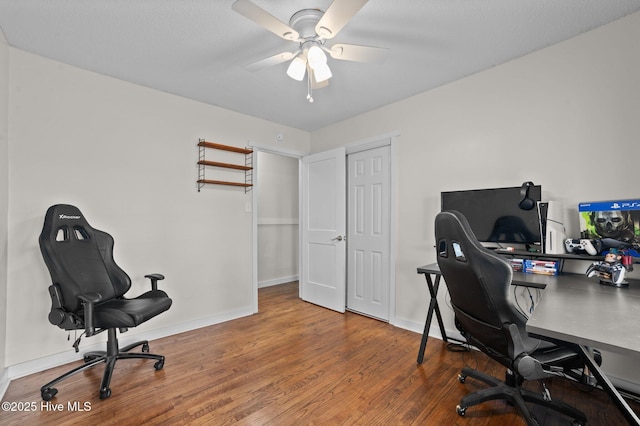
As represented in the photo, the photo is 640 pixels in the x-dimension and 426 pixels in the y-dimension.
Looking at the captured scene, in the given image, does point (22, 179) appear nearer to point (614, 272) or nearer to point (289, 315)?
point (289, 315)

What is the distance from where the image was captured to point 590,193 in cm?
200

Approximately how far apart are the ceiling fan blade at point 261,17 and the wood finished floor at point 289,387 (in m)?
2.21

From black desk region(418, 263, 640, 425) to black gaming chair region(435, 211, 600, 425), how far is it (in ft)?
0.43

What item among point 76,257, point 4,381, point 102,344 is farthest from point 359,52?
point 4,381

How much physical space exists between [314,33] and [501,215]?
1.91 m

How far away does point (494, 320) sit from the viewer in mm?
1404

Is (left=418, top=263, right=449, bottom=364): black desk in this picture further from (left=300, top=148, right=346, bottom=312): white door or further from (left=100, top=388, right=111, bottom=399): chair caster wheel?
(left=100, top=388, right=111, bottom=399): chair caster wheel

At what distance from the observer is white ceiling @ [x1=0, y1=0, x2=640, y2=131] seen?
1748 mm

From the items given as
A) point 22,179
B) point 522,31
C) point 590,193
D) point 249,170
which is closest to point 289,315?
point 249,170

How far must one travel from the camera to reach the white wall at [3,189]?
1.99 m

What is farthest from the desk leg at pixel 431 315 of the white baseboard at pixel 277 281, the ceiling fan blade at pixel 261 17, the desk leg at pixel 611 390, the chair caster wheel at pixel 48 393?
the white baseboard at pixel 277 281

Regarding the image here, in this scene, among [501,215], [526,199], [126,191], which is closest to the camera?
[526,199]

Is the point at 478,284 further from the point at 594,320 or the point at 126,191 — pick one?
the point at 126,191

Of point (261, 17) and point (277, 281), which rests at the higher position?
point (261, 17)
